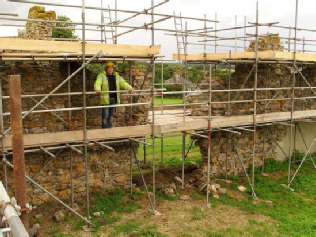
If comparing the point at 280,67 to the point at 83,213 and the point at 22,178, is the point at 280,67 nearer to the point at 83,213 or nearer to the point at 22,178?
the point at 83,213

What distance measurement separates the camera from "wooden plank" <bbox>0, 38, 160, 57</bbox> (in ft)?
21.4

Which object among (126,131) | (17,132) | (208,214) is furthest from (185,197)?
(17,132)

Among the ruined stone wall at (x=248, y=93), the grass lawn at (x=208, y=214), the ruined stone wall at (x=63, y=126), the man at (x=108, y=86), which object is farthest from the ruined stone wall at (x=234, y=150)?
the man at (x=108, y=86)

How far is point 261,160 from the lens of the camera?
11.7 metres

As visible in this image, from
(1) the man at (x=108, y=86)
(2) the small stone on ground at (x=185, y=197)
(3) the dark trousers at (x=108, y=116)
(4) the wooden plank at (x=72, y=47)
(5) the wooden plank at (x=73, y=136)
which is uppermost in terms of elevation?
(4) the wooden plank at (x=72, y=47)

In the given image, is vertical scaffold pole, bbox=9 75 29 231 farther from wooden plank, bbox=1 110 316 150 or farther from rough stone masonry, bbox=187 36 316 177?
rough stone masonry, bbox=187 36 316 177

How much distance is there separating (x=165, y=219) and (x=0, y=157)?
3.87m

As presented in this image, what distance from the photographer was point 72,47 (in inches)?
280

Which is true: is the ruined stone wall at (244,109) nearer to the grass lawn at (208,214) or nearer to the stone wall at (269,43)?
the grass lawn at (208,214)

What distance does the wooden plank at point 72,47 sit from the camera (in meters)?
6.51

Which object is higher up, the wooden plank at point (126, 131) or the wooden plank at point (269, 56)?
the wooden plank at point (269, 56)

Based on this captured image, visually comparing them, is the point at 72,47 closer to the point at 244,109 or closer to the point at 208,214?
the point at 208,214

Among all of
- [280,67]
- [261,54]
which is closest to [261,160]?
[280,67]

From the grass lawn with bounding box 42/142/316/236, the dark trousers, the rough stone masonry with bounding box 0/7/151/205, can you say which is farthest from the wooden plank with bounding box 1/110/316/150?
the grass lawn with bounding box 42/142/316/236
